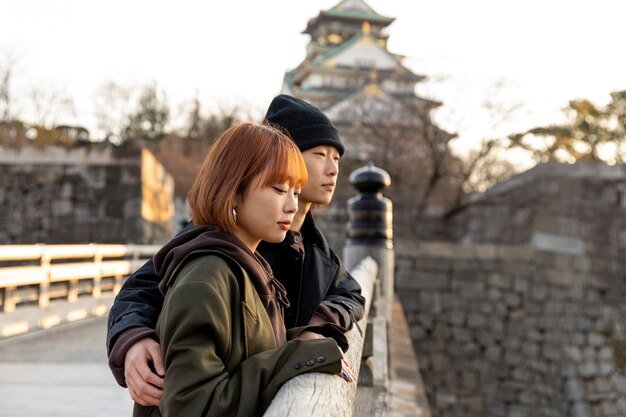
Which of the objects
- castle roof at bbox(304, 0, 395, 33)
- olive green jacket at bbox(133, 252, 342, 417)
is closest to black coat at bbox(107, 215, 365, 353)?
olive green jacket at bbox(133, 252, 342, 417)

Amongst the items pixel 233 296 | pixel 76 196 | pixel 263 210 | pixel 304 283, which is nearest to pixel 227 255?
pixel 233 296

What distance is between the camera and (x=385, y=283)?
608 cm

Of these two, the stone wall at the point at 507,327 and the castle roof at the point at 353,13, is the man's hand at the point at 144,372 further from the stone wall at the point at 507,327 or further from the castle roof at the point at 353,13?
the castle roof at the point at 353,13

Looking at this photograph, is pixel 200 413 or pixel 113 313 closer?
pixel 200 413

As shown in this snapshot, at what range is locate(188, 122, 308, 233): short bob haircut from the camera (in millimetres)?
1596

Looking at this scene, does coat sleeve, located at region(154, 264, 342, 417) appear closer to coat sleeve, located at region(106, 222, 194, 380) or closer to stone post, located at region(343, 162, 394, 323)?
coat sleeve, located at region(106, 222, 194, 380)

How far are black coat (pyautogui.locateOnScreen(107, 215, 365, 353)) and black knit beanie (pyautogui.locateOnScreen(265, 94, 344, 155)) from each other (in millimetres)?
288

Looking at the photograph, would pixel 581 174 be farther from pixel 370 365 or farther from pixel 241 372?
pixel 241 372

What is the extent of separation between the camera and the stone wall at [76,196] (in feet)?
47.6

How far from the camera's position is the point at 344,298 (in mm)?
2303

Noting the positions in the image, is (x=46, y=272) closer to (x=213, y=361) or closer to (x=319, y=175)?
(x=319, y=175)

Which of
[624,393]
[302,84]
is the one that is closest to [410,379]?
[624,393]

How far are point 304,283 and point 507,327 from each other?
12965 millimetres

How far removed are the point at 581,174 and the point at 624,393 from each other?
5.01 meters
